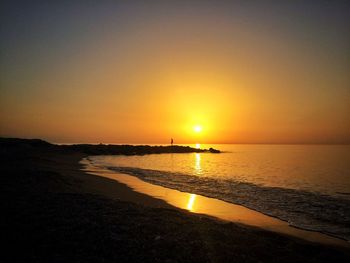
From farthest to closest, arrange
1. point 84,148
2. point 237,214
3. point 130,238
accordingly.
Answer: point 84,148 → point 237,214 → point 130,238

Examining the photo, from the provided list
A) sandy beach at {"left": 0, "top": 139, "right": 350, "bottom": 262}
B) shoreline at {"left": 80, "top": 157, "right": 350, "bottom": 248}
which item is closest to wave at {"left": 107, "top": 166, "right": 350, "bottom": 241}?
shoreline at {"left": 80, "top": 157, "right": 350, "bottom": 248}

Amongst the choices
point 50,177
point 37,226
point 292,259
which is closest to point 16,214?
point 37,226

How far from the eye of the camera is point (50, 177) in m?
22.3

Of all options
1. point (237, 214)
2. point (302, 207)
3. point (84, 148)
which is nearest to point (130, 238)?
point (237, 214)

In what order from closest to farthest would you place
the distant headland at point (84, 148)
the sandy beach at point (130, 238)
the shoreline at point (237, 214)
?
the sandy beach at point (130, 238) → the shoreline at point (237, 214) → the distant headland at point (84, 148)

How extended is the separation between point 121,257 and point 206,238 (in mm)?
3347

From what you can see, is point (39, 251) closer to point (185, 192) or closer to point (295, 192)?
point (185, 192)

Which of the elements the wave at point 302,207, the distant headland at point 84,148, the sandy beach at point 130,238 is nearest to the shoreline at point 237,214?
the wave at point 302,207

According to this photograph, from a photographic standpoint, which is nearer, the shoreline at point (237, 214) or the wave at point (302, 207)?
the shoreline at point (237, 214)

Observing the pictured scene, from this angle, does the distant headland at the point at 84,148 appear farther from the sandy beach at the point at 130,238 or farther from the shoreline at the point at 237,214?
the sandy beach at the point at 130,238

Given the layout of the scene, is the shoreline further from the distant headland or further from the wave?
the distant headland

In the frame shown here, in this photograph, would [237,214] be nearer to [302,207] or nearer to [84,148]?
[302,207]

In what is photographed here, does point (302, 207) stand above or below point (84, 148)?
below

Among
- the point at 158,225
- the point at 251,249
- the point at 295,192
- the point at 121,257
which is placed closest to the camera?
the point at 121,257
